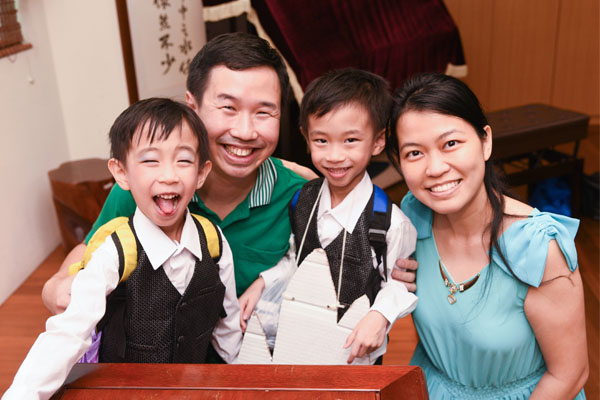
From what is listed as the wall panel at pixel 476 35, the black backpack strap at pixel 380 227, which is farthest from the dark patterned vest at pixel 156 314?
the wall panel at pixel 476 35

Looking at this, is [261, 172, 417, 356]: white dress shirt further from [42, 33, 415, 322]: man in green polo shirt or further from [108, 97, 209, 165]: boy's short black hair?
[108, 97, 209, 165]: boy's short black hair

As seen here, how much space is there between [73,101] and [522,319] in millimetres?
3064

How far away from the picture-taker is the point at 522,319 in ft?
4.04

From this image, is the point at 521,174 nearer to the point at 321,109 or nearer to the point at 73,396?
the point at 321,109

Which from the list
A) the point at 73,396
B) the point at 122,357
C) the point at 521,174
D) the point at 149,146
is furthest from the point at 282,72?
the point at 521,174

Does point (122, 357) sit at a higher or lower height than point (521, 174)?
higher

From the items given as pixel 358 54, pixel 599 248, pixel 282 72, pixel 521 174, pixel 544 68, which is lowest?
pixel 599 248

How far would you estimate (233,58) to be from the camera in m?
1.32

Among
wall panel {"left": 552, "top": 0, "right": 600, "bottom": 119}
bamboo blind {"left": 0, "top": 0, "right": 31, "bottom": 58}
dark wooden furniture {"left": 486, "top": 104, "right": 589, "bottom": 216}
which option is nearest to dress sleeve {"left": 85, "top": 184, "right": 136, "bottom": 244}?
bamboo blind {"left": 0, "top": 0, "right": 31, "bottom": 58}

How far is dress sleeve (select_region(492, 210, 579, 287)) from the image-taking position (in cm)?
116

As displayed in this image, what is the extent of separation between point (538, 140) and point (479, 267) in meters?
2.52

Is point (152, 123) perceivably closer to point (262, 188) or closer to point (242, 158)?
point (242, 158)

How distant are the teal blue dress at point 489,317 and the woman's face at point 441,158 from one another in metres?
0.15

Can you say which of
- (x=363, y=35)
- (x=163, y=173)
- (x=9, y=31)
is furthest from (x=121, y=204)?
(x=363, y=35)
